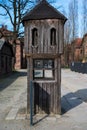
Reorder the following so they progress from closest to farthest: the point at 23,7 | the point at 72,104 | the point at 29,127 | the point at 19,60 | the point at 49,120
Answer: the point at 29,127 → the point at 49,120 → the point at 72,104 → the point at 23,7 → the point at 19,60

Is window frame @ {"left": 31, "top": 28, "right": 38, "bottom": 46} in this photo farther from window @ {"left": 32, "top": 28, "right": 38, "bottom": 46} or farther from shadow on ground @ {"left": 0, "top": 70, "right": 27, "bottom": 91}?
shadow on ground @ {"left": 0, "top": 70, "right": 27, "bottom": 91}

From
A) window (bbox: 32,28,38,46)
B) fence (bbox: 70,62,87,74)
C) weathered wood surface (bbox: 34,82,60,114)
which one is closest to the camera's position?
weathered wood surface (bbox: 34,82,60,114)

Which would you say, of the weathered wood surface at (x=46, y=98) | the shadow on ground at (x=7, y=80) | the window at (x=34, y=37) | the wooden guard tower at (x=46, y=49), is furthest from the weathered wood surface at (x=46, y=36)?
the shadow on ground at (x=7, y=80)

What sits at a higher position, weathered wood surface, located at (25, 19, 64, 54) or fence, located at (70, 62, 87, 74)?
weathered wood surface, located at (25, 19, 64, 54)

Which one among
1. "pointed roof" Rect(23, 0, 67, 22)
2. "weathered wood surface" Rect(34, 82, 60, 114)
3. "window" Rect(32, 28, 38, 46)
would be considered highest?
"pointed roof" Rect(23, 0, 67, 22)

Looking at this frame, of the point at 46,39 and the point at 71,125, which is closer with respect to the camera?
the point at 71,125

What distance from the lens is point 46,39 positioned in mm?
9930

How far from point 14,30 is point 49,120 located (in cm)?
3862

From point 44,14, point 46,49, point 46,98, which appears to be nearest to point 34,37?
point 46,49

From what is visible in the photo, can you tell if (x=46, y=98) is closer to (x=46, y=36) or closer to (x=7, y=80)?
(x=46, y=36)

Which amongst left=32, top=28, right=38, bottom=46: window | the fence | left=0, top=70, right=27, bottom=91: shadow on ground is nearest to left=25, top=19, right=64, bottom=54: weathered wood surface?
left=32, top=28, right=38, bottom=46: window

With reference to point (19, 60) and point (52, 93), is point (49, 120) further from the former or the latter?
point (19, 60)

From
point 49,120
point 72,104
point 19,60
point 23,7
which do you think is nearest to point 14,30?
point 23,7

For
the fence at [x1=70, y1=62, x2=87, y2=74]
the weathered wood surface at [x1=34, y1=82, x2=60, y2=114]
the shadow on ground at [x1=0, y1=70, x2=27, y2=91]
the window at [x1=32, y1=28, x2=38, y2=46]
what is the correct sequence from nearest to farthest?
the weathered wood surface at [x1=34, y1=82, x2=60, y2=114], the window at [x1=32, y1=28, x2=38, y2=46], the shadow on ground at [x1=0, y1=70, x2=27, y2=91], the fence at [x1=70, y1=62, x2=87, y2=74]
